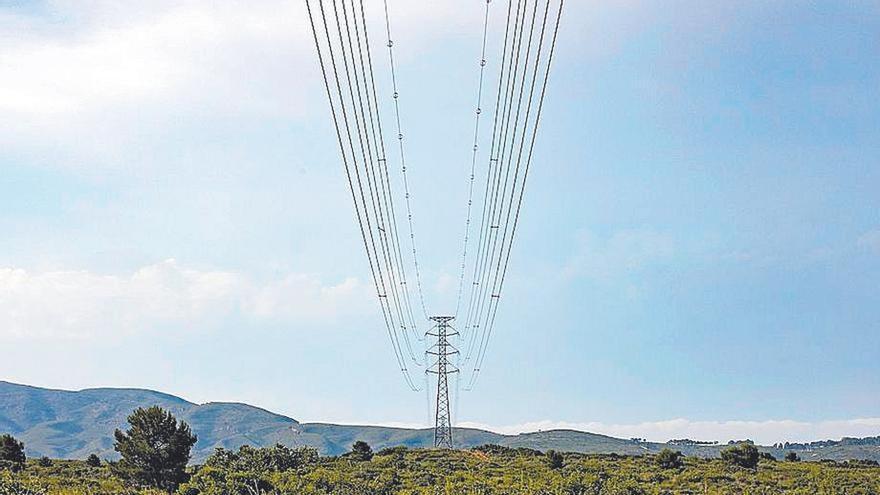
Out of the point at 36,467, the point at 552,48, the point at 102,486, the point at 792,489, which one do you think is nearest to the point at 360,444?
the point at 36,467

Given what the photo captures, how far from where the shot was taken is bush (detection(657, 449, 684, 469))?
251ft

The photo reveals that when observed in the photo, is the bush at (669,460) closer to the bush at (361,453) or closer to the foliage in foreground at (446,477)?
the foliage in foreground at (446,477)

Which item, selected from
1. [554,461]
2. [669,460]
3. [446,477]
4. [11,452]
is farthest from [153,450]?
[669,460]

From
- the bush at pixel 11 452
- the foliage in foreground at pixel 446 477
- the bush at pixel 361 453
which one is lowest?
the foliage in foreground at pixel 446 477

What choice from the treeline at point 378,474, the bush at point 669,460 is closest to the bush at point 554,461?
the treeline at point 378,474

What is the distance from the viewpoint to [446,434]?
104438 mm

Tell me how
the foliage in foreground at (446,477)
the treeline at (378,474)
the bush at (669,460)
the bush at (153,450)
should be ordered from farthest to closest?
1. the bush at (669,460)
2. the bush at (153,450)
3. the treeline at (378,474)
4. the foliage in foreground at (446,477)

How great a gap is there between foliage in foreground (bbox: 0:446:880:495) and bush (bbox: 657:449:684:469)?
67 cm

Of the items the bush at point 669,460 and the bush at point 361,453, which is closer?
the bush at point 669,460

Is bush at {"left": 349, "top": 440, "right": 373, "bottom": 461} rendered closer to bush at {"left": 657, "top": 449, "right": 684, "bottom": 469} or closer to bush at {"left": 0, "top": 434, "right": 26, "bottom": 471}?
bush at {"left": 657, "top": 449, "right": 684, "bottom": 469}

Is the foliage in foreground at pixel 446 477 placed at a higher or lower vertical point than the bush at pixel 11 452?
lower

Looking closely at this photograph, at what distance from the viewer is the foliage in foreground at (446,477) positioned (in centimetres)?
4634

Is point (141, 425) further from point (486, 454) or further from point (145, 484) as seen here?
point (486, 454)

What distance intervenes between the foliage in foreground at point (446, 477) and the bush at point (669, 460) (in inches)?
26.3
